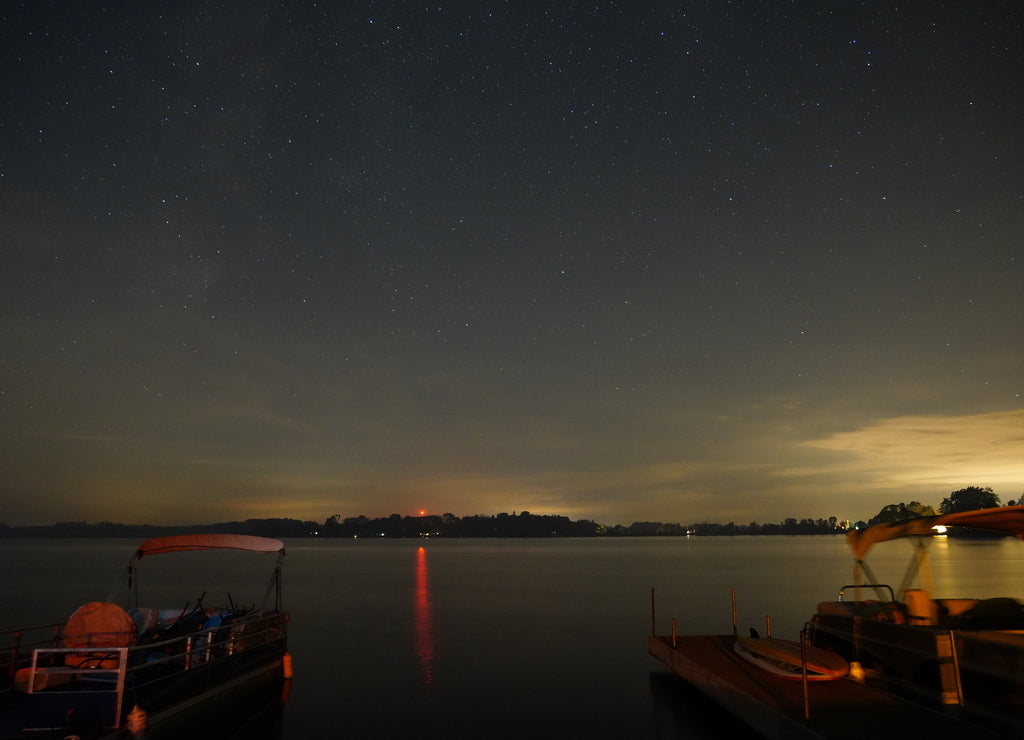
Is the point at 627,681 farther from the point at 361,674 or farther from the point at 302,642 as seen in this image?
the point at 302,642

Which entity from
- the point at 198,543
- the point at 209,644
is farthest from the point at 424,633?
the point at 209,644

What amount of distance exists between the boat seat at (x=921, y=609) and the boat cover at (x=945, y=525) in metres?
1.30

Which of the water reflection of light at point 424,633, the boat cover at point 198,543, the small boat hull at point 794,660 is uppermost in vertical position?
the boat cover at point 198,543

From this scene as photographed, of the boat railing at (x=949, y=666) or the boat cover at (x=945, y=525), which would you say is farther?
the boat cover at (x=945, y=525)

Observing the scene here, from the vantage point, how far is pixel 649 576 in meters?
85.4

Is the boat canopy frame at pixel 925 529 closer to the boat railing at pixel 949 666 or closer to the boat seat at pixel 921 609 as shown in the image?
the boat seat at pixel 921 609

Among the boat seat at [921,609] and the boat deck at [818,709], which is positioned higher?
the boat seat at [921,609]

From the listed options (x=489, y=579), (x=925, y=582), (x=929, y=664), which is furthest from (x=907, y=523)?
(x=489, y=579)

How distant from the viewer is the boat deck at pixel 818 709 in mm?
11539

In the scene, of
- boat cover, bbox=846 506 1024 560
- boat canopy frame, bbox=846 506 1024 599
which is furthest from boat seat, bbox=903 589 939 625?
boat cover, bbox=846 506 1024 560

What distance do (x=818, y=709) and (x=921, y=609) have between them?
145 inches

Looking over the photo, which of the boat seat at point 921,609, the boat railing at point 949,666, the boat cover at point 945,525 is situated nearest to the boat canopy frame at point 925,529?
the boat cover at point 945,525

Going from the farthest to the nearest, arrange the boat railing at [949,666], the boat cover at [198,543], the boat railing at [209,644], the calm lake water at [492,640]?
the calm lake water at [492,640] → the boat cover at [198,543] → the boat railing at [209,644] → the boat railing at [949,666]

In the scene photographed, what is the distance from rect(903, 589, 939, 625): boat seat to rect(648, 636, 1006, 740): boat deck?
1848 mm
